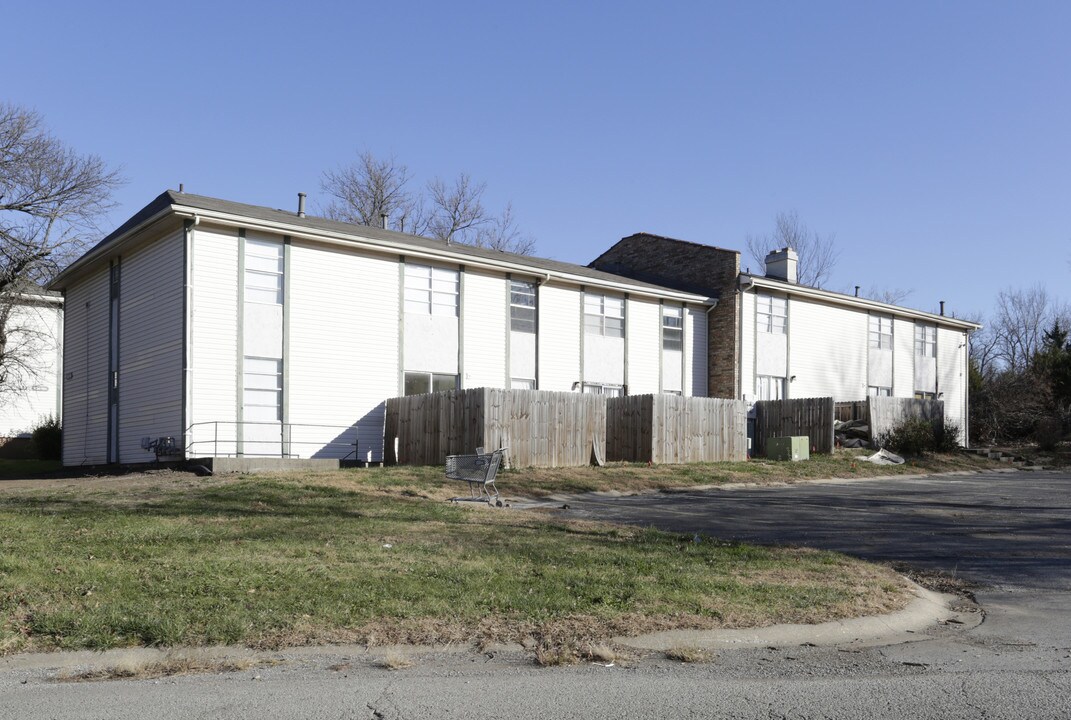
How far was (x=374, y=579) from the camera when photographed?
8.72 meters

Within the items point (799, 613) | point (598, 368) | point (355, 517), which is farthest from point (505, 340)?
point (799, 613)

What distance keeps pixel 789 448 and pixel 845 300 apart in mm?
11235

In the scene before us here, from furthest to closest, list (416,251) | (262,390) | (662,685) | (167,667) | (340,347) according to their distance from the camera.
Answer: (416,251) < (340,347) < (262,390) < (167,667) < (662,685)

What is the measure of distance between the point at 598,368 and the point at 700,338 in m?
4.97

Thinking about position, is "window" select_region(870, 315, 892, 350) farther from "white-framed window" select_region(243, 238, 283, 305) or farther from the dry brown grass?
the dry brown grass

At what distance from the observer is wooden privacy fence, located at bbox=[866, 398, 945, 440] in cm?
3162

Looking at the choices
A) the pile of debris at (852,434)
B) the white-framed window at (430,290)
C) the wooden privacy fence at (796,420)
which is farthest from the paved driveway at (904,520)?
the white-framed window at (430,290)

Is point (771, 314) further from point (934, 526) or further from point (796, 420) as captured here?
point (934, 526)

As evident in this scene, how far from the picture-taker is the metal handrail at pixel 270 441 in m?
21.8

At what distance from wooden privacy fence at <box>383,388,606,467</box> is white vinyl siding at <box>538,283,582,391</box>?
17.2 feet

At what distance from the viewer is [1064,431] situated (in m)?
42.4

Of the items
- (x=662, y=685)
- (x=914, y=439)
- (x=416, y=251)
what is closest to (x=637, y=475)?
(x=416, y=251)

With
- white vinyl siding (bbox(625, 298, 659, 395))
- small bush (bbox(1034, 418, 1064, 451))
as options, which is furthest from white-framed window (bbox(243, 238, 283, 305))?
small bush (bbox(1034, 418, 1064, 451))

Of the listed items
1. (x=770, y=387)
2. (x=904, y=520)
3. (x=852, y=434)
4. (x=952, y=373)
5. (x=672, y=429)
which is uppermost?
(x=952, y=373)
